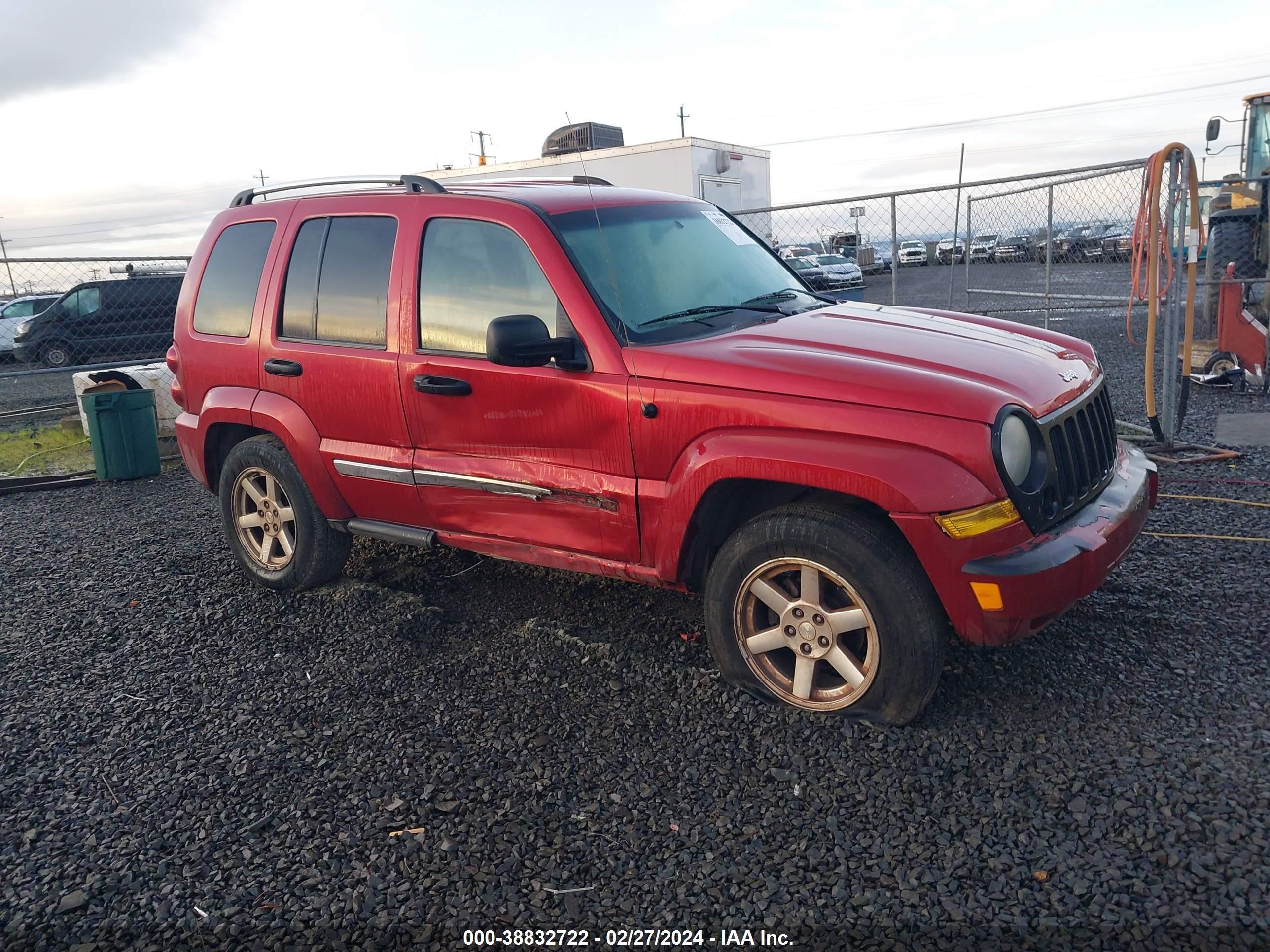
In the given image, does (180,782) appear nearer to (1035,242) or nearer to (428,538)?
(428,538)

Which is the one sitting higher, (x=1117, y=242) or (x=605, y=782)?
(x=1117, y=242)

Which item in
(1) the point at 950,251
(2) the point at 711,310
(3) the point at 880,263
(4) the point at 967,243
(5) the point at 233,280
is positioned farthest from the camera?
(3) the point at 880,263

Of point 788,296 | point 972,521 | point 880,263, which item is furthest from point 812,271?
point 972,521

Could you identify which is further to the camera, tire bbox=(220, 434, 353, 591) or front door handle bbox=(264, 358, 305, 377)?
tire bbox=(220, 434, 353, 591)

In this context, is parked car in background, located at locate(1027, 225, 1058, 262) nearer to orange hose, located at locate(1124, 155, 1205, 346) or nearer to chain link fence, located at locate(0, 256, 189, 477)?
orange hose, located at locate(1124, 155, 1205, 346)

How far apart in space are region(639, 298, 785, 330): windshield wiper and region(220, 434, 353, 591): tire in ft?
6.75

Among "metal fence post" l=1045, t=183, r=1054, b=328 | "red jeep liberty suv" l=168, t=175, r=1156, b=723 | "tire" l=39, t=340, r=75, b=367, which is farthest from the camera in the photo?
"tire" l=39, t=340, r=75, b=367

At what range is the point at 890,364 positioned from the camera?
10.9ft

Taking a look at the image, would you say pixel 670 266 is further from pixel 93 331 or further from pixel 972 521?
pixel 93 331

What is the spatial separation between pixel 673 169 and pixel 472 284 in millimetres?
14477

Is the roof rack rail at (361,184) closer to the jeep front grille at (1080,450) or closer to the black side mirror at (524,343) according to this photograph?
the black side mirror at (524,343)

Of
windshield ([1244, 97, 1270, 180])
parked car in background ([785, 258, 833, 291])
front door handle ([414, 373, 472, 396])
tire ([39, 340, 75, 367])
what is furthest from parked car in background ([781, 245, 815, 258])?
front door handle ([414, 373, 472, 396])

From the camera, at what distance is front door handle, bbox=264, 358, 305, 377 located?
4656 mm

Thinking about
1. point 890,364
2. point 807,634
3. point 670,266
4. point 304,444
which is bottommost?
point 807,634
